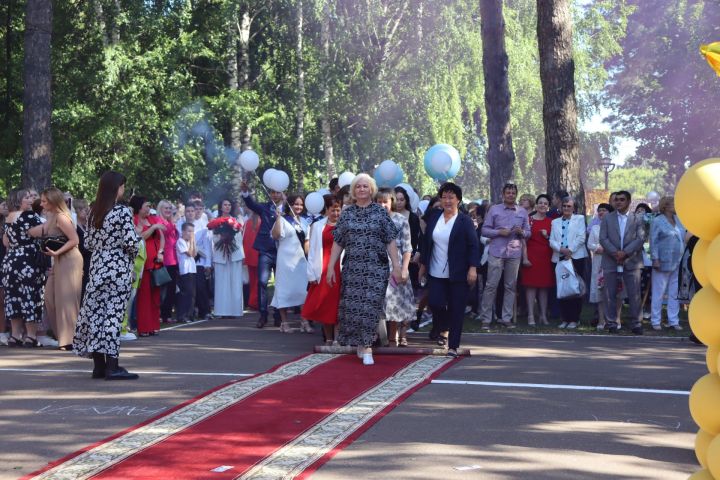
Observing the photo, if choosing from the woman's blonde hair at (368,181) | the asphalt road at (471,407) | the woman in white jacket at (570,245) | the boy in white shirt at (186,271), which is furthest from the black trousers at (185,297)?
the woman's blonde hair at (368,181)

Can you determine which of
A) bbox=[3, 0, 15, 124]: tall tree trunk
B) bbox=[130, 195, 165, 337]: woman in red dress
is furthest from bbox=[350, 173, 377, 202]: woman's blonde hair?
bbox=[3, 0, 15, 124]: tall tree trunk

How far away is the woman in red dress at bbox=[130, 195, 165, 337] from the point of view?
16.2m

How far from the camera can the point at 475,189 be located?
67.1 meters

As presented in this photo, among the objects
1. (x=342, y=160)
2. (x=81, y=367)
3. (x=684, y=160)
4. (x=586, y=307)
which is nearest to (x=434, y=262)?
(x=81, y=367)

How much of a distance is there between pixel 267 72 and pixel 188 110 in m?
6.76

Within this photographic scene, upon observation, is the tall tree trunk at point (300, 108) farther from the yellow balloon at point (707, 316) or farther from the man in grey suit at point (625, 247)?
the yellow balloon at point (707, 316)

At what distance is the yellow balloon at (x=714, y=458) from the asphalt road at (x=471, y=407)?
1.67 metres

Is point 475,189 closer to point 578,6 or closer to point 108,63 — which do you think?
point 578,6

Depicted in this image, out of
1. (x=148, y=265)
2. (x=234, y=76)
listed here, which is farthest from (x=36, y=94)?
(x=234, y=76)

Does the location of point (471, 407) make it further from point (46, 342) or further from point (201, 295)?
point (201, 295)

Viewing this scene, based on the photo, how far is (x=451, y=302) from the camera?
13.2m

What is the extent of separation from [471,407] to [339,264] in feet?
15.9

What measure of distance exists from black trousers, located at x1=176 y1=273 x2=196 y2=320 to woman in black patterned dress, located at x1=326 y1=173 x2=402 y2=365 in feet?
21.8

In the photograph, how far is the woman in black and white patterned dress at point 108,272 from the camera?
36.8ft
